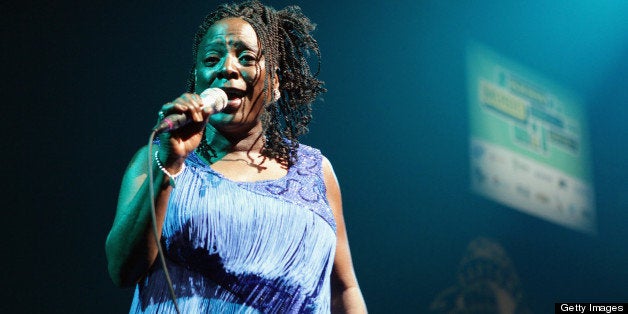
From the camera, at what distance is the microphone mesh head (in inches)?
44.5

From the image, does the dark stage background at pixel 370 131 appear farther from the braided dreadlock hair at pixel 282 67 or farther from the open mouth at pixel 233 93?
the open mouth at pixel 233 93

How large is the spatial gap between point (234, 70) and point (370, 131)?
1293mm

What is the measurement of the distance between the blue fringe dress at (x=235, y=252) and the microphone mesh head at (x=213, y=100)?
208mm

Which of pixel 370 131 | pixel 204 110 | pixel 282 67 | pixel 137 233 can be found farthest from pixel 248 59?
pixel 370 131

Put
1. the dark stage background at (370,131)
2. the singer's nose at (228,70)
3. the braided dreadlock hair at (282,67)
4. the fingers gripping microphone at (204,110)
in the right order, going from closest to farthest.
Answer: the fingers gripping microphone at (204,110)
the singer's nose at (228,70)
the braided dreadlock hair at (282,67)
the dark stage background at (370,131)

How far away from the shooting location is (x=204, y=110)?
1110 mm

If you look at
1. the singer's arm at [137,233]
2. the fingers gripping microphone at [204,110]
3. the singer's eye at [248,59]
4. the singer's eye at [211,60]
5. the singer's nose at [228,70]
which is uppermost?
the singer's eye at [248,59]

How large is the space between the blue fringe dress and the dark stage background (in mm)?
679

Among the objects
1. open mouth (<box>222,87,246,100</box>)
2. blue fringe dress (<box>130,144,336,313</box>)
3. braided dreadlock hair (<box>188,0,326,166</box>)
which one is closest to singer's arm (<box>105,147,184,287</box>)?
blue fringe dress (<box>130,144,336,313</box>)

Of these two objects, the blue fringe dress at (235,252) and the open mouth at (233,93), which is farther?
the open mouth at (233,93)

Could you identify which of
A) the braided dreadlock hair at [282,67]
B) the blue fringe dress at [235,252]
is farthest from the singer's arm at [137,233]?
the braided dreadlock hair at [282,67]

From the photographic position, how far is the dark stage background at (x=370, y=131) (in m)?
1.90

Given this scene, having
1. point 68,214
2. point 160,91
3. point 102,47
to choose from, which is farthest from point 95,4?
point 68,214

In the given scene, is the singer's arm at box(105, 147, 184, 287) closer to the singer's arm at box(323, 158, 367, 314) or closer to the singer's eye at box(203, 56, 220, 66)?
the singer's eye at box(203, 56, 220, 66)
